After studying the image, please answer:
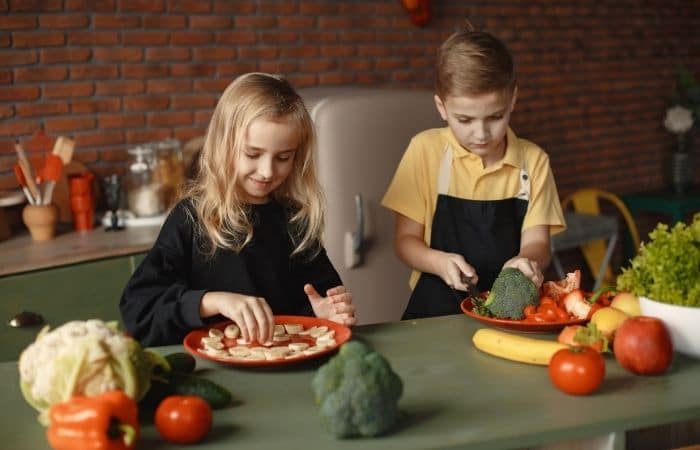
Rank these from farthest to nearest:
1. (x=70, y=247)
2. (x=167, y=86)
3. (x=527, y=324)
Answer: (x=167, y=86) → (x=70, y=247) → (x=527, y=324)

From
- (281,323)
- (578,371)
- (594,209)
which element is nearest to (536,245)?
(281,323)

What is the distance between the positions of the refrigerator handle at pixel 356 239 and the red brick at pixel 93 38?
1.31 metres

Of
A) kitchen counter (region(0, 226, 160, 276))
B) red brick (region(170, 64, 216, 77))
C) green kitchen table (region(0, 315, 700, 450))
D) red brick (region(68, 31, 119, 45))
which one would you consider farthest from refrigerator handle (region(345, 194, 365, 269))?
green kitchen table (region(0, 315, 700, 450))

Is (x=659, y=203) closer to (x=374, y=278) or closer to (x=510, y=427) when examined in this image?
(x=374, y=278)

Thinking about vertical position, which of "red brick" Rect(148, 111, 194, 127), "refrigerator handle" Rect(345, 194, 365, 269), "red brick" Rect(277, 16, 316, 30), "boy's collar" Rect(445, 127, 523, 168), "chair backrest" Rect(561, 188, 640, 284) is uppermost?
"red brick" Rect(277, 16, 316, 30)

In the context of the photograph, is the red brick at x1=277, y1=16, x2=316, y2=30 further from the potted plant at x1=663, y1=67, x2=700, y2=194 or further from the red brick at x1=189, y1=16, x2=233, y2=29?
the potted plant at x1=663, y1=67, x2=700, y2=194

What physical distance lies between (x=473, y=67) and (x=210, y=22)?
6.81 ft

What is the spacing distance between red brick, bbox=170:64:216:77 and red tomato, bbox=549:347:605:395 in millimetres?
2897

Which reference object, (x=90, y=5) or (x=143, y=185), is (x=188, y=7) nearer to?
(x=90, y=5)

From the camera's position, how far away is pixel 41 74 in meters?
3.74

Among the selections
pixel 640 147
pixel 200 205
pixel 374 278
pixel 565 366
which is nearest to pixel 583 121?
pixel 640 147

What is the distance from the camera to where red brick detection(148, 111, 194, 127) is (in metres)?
4.06

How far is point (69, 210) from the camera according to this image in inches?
150

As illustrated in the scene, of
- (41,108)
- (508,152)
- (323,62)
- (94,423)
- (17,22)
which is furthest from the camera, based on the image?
(323,62)
